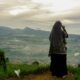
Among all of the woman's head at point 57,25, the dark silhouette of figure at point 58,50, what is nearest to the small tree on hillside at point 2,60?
the dark silhouette of figure at point 58,50

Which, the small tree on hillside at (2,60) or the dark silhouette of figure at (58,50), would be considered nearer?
the dark silhouette of figure at (58,50)

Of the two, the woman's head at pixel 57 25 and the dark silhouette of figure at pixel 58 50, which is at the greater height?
the woman's head at pixel 57 25

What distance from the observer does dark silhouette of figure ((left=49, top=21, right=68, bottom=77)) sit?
95.8 ft

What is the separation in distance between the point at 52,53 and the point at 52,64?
0.72m

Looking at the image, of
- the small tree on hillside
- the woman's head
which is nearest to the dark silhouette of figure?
the woman's head

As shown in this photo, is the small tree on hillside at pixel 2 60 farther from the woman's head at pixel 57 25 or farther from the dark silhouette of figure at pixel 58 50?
the woman's head at pixel 57 25

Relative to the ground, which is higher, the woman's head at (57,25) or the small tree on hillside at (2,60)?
the woman's head at (57,25)

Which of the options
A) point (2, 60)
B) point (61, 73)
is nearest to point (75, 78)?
point (61, 73)

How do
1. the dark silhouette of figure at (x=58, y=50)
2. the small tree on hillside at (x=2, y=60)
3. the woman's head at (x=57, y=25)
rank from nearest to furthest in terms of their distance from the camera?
the woman's head at (x=57, y=25) → the dark silhouette of figure at (x=58, y=50) → the small tree on hillside at (x=2, y=60)

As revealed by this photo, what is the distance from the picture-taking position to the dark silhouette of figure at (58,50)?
1149 inches

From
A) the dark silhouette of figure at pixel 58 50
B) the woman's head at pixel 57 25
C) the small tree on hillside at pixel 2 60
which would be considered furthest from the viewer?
the small tree on hillside at pixel 2 60

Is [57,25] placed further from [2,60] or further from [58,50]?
[2,60]

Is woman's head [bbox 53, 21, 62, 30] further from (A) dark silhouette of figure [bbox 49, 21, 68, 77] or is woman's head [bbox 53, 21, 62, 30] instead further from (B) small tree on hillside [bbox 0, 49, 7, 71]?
(B) small tree on hillside [bbox 0, 49, 7, 71]

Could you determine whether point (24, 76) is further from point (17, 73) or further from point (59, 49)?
point (59, 49)
